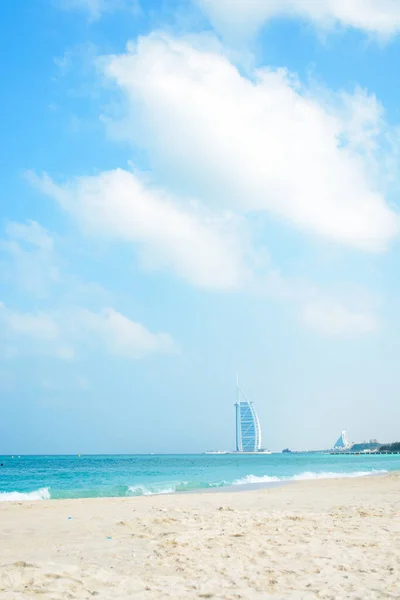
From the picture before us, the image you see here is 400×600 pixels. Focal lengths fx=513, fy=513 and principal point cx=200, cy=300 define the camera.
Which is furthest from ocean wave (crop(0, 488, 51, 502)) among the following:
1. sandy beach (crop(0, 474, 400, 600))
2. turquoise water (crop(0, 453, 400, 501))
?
sandy beach (crop(0, 474, 400, 600))

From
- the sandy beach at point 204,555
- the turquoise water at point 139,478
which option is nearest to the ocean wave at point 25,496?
the turquoise water at point 139,478

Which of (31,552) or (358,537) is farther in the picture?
(358,537)

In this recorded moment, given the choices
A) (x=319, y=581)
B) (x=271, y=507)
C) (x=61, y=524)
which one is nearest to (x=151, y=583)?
(x=319, y=581)

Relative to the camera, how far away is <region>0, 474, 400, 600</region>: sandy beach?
19.1 ft

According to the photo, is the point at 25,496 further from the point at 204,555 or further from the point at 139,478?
the point at 204,555

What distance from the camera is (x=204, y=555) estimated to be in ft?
24.5

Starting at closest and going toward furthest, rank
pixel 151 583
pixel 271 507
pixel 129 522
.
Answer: pixel 151 583
pixel 129 522
pixel 271 507

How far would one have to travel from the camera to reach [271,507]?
13844 millimetres

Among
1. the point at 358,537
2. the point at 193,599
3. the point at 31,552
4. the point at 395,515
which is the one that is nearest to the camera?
the point at 193,599

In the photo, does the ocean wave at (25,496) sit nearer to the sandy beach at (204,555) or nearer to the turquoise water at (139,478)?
the turquoise water at (139,478)

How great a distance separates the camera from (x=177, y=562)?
7059mm

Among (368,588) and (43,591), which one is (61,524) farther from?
(368,588)

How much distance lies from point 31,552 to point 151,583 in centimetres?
291

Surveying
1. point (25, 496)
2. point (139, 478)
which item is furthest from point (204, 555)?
point (139, 478)
